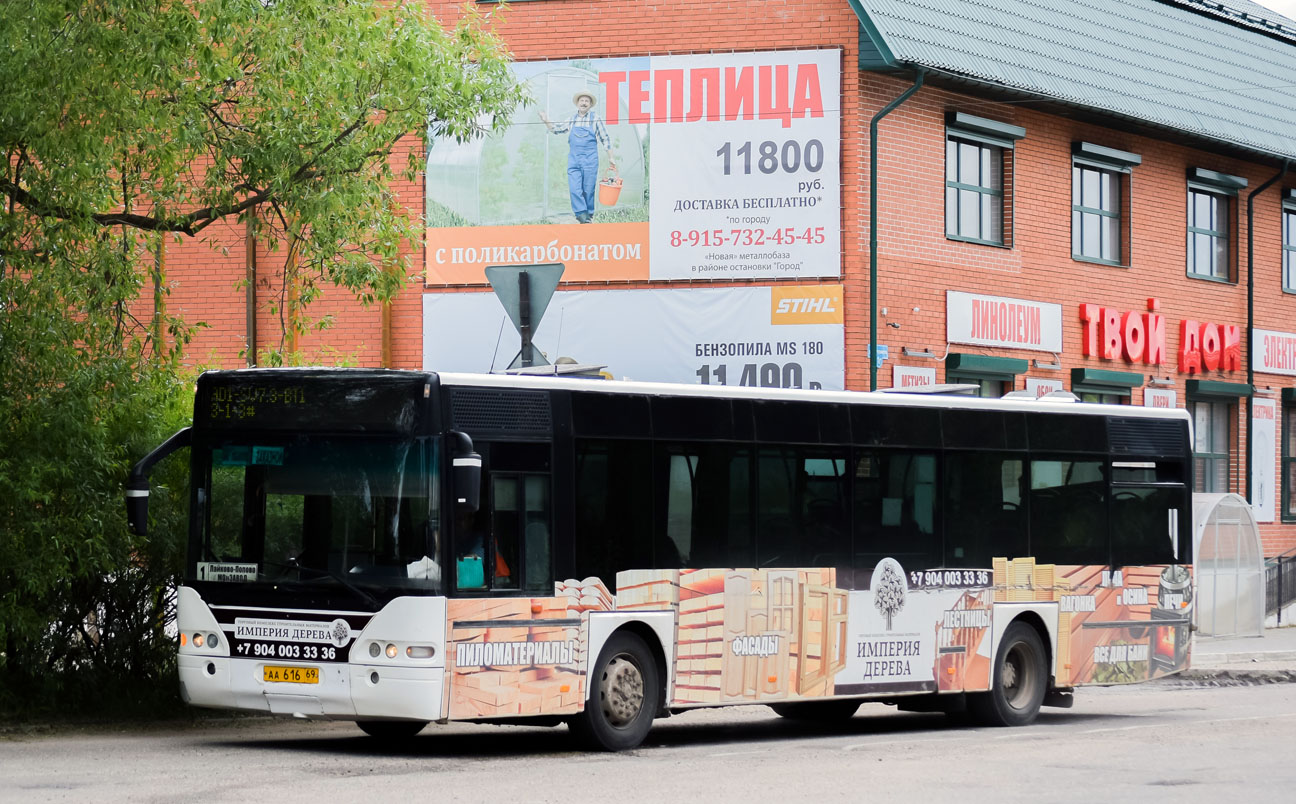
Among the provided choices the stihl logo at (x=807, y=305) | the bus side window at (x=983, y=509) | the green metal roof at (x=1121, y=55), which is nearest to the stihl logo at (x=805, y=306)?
the stihl logo at (x=807, y=305)

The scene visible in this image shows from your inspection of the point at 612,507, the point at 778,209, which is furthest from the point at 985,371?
the point at 612,507

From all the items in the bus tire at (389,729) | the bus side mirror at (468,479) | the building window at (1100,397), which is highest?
the building window at (1100,397)

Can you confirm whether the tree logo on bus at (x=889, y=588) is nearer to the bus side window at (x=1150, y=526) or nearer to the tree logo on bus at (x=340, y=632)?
the bus side window at (x=1150, y=526)

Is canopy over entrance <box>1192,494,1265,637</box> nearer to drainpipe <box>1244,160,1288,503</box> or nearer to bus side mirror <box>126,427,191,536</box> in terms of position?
drainpipe <box>1244,160,1288,503</box>

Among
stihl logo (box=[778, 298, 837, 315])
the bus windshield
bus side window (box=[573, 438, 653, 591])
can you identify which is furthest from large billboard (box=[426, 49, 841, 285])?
the bus windshield

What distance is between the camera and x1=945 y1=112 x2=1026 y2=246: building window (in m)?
26.9

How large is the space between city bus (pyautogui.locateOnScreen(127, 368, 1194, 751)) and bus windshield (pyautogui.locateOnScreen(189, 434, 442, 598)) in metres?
0.02

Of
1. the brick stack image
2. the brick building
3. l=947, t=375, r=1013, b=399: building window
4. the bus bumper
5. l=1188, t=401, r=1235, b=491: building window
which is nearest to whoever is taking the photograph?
the bus bumper

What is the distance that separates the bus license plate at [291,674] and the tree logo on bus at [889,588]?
4915 millimetres

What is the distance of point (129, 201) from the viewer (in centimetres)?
1656

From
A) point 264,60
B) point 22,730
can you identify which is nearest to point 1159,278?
point 264,60

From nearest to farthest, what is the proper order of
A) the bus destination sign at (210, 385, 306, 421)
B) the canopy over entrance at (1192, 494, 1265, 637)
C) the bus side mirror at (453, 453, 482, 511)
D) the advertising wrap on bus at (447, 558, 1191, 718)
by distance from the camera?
1. the bus side mirror at (453, 453, 482, 511)
2. the advertising wrap on bus at (447, 558, 1191, 718)
3. the bus destination sign at (210, 385, 306, 421)
4. the canopy over entrance at (1192, 494, 1265, 637)

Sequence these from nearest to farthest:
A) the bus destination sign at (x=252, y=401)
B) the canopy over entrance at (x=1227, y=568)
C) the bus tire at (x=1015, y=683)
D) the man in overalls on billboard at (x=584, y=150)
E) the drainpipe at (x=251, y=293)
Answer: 1. the bus destination sign at (x=252, y=401)
2. the bus tire at (x=1015, y=683)
3. the man in overalls on billboard at (x=584, y=150)
4. the drainpipe at (x=251, y=293)
5. the canopy over entrance at (x=1227, y=568)

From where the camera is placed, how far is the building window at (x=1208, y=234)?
32.0 metres
